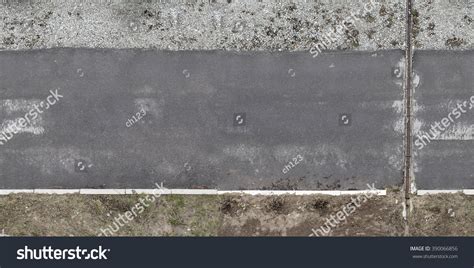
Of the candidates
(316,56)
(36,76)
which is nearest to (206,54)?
(316,56)

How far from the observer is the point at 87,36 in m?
29.2

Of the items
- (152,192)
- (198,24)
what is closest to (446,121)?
(198,24)

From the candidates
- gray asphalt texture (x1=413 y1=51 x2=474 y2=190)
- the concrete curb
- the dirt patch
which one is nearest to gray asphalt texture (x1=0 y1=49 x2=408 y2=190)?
the concrete curb

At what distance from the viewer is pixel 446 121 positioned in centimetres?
2869

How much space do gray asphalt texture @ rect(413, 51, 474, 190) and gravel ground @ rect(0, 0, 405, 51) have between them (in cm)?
216

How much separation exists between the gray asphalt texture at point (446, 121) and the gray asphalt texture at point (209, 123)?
85cm

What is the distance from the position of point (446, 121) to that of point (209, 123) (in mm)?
8545

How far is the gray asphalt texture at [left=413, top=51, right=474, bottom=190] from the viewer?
2862 centimetres

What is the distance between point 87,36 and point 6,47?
117 inches

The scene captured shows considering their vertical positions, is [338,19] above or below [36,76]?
above

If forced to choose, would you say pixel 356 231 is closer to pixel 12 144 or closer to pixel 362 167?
pixel 362 167

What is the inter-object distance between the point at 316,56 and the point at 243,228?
6.79 meters

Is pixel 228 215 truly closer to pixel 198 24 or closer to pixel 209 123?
pixel 209 123
